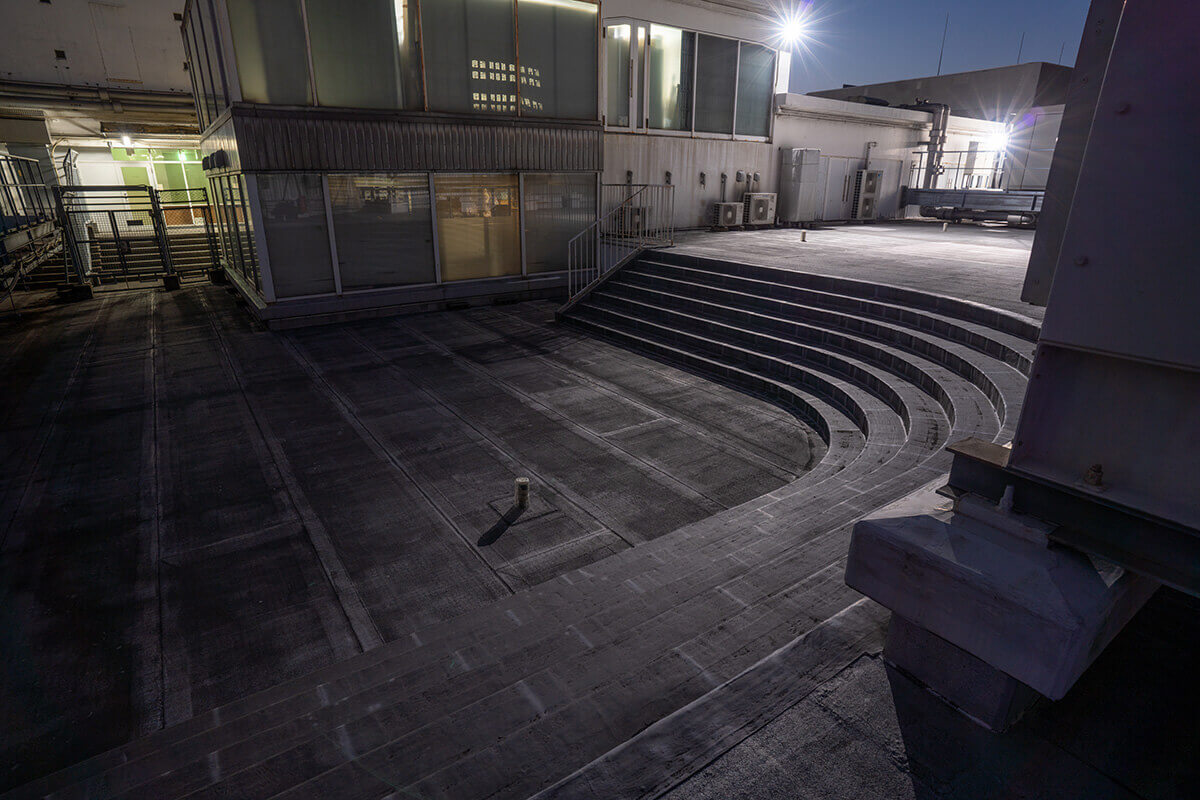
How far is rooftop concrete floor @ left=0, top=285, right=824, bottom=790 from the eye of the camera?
388cm

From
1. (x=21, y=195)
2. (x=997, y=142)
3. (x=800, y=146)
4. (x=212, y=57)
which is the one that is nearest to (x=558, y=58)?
(x=212, y=57)

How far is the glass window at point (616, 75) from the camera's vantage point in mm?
16922

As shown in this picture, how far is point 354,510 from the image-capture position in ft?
18.4

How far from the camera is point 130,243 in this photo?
60.7 ft

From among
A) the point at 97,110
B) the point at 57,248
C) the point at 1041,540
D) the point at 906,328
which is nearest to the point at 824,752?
the point at 1041,540

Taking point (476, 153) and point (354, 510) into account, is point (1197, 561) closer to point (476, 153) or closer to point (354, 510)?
point (354, 510)

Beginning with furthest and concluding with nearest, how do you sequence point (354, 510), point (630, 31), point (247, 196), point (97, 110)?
point (97, 110) < point (630, 31) < point (247, 196) < point (354, 510)

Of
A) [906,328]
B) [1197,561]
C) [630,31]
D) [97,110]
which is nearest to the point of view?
[1197,561]

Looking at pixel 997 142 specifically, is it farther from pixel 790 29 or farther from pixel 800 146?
pixel 790 29

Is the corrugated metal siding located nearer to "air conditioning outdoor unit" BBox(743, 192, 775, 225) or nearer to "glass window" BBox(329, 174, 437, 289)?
"glass window" BBox(329, 174, 437, 289)

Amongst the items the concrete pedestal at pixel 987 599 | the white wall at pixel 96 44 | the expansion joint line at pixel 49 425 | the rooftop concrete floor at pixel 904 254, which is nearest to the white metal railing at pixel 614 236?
the rooftop concrete floor at pixel 904 254

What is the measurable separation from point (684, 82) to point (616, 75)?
7.87 ft

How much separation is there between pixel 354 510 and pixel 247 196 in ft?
28.8

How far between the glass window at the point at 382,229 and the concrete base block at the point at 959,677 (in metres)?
12.6
